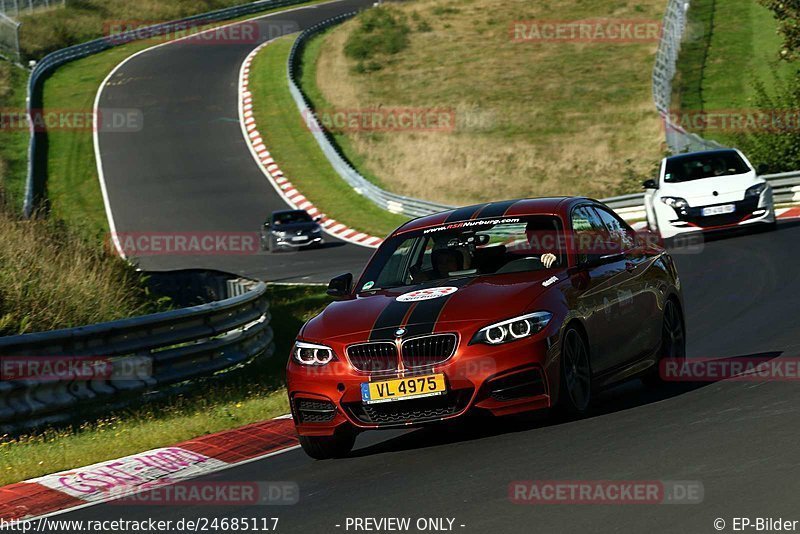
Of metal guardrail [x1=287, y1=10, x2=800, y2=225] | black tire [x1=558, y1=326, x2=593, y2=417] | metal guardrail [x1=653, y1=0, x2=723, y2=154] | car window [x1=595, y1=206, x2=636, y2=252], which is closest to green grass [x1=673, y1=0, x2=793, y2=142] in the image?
metal guardrail [x1=653, y1=0, x2=723, y2=154]

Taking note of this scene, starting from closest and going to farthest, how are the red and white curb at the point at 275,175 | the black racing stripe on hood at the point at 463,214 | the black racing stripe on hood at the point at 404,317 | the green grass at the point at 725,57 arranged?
the black racing stripe on hood at the point at 404,317
the black racing stripe on hood at the point at 463,214
the red and white curb at the point at 275,175
the green grass at the point at 725,57

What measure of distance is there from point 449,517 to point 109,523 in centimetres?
202

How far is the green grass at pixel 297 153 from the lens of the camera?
117 feet

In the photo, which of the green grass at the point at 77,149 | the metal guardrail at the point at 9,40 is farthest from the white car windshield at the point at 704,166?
the metal guardrail at the point at 9,40

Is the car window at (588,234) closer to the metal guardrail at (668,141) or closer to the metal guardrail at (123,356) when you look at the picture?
the metal guardrail at (123,356)

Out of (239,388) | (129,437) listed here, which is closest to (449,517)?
Result: (129,437)

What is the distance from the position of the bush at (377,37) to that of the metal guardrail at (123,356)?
4359 centimetres

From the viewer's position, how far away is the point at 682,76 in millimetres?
46094

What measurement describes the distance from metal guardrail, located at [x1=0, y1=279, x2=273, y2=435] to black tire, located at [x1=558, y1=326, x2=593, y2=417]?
4809 millimetres

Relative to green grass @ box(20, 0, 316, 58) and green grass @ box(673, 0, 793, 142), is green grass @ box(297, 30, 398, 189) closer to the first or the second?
green grass @ box(673, 0, 793, 142)

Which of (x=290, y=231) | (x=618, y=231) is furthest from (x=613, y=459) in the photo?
(x=290, y=231)

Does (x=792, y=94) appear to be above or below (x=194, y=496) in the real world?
below

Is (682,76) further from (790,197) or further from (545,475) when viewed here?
(545,475)

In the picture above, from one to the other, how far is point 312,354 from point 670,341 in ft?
10.8
